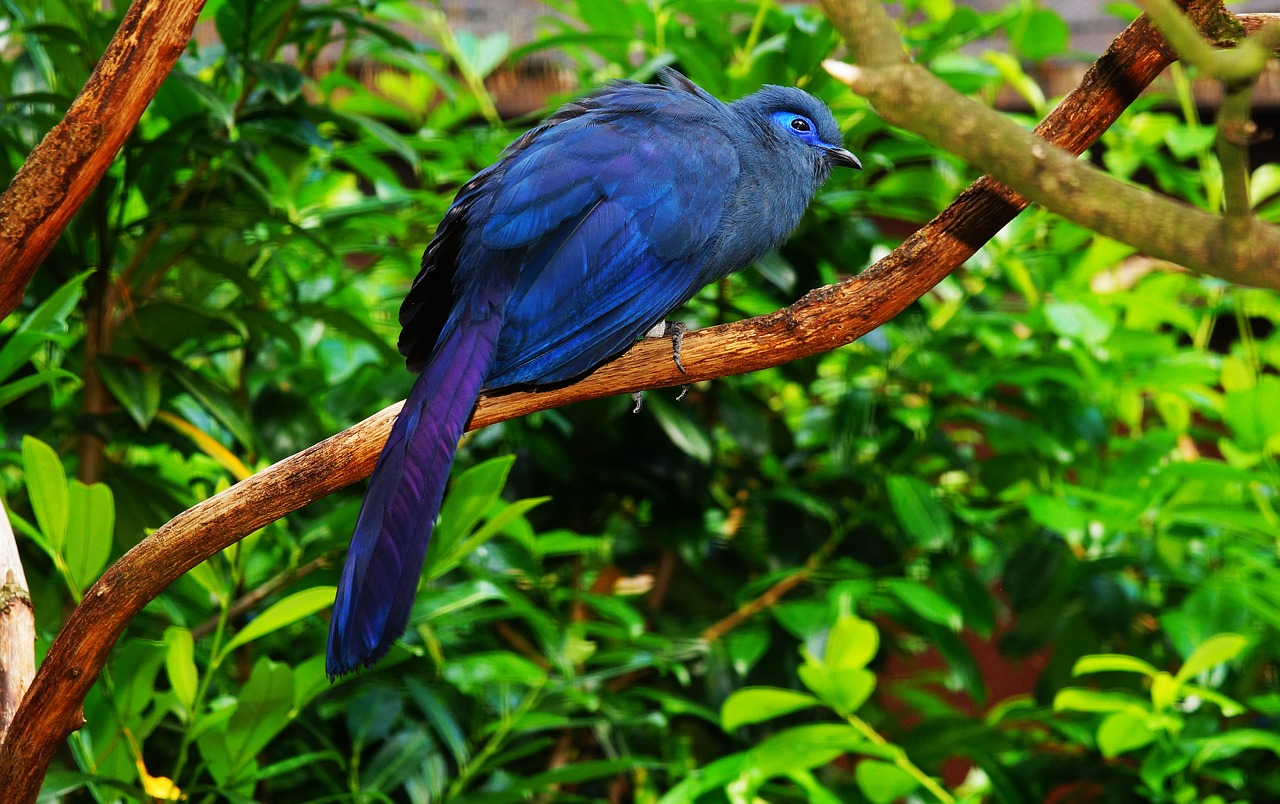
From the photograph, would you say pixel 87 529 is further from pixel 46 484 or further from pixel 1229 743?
pixel 1229 743

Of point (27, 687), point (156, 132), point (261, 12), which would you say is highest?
point (261, 12)

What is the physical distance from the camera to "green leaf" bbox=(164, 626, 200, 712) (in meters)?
1.66

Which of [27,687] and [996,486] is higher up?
[27,687]

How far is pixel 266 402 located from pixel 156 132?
645 millimetres

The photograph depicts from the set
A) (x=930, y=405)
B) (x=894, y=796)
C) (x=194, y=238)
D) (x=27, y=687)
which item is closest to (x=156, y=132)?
(x=194, y=238)

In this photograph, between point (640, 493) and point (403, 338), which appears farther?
point (640, 493)

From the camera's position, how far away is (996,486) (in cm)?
A: 275

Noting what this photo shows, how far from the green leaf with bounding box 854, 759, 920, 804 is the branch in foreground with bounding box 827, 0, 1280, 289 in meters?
1.27

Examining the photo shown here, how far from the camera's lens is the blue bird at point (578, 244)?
165 cm

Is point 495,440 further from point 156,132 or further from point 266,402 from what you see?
point 156,132

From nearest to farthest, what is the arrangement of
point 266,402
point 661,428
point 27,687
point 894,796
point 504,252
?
point 27,687 < point 504,252 < point 894,796 < point 266,402 < point 661,428

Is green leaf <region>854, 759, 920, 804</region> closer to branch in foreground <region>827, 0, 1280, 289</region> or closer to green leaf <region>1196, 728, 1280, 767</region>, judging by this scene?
green leaf <region>1196, 728, 1280, 767</region>

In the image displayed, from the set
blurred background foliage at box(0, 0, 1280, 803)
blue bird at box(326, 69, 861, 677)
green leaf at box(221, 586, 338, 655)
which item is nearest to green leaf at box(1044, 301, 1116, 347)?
blurred background foliage at box(0, 0, 1280, 803)

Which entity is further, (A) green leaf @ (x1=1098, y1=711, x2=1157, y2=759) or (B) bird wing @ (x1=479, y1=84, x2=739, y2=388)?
(A) green leaf @ (x1=1098, y1=711, x2=1157, y2=759)
